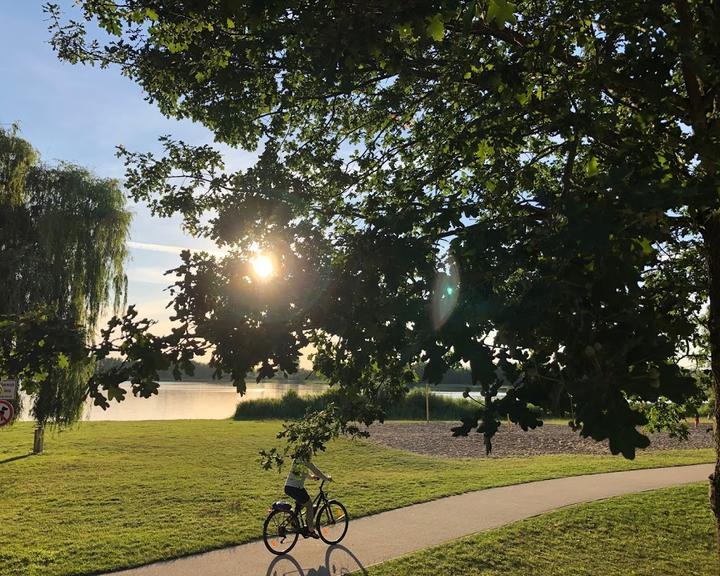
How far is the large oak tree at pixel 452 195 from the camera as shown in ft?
8.68

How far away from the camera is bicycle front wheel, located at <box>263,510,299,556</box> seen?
25.2ft

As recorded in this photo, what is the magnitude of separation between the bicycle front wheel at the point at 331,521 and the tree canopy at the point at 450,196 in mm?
3939

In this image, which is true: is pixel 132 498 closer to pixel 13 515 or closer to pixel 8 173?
pixel 13 515

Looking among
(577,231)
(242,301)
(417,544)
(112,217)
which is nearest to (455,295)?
(577,231)

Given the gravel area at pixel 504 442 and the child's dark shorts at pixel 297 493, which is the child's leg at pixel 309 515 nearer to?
the child's dark shorts at pixel 297 493

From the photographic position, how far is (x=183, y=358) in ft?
11.3

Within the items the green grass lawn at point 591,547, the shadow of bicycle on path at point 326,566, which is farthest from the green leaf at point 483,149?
the shadow of bicycle on path at point 326,566

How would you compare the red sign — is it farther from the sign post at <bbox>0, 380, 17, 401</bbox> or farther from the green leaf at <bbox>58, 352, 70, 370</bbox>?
the green leaf at <bbox>58, 352, 70, 370</bbox>

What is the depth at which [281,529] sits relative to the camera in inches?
304

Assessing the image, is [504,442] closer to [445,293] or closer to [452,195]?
[452,195]

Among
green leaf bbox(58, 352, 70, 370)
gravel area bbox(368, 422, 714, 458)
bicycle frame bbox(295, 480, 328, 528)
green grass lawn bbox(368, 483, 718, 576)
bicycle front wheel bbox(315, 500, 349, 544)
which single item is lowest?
gravel area bbox(368, 422, 714, 458)

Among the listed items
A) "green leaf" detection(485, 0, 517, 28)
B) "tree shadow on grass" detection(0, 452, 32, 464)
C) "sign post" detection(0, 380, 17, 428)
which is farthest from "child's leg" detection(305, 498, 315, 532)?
"tree shadow on grass" detection(0, 452, 32, 464)

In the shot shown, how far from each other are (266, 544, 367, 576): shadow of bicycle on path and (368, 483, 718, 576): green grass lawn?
332 millimetres

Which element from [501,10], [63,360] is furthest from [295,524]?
[501,10]
